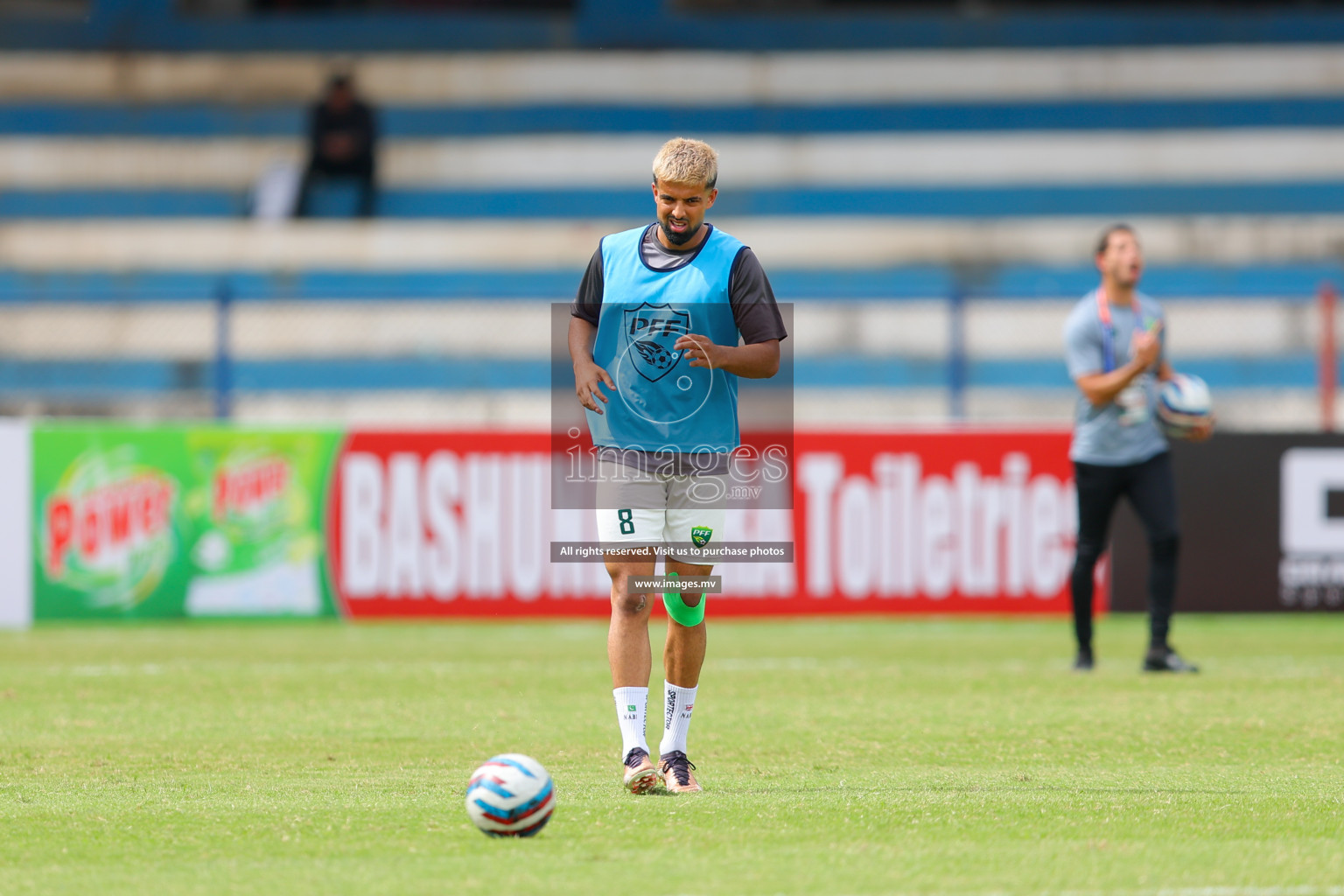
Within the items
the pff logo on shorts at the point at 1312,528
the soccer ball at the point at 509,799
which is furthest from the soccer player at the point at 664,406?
the pff logo on shorts at the point at 1312,528

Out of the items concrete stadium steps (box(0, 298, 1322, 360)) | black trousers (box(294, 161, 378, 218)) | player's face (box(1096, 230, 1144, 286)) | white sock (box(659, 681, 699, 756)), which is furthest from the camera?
black trousers (box(294, 161, 378, 218))

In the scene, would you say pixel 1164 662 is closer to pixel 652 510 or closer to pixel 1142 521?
pixel 1142 521

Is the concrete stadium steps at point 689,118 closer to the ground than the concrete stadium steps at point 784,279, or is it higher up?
higher up

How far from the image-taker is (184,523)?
1102 centimetres

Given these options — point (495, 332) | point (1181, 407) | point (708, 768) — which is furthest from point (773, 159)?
point (708, 768)

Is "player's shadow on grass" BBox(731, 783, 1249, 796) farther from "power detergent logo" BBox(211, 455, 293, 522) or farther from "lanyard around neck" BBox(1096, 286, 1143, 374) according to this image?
"power detergent logo" BBox(211, 455, 293, 522)

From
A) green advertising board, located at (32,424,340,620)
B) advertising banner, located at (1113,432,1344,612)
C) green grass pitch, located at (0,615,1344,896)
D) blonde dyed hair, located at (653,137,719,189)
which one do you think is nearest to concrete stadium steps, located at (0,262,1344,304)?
advertising banner, located at (1113,432,1344,612)

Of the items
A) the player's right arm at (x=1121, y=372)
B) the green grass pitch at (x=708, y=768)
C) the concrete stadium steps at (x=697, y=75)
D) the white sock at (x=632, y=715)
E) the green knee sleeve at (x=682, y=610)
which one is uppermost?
the concrete stadium steps at (x=697, y=75)

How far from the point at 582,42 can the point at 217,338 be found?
8.18m

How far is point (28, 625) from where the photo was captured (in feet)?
36.1

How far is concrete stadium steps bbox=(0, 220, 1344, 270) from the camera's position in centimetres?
1669

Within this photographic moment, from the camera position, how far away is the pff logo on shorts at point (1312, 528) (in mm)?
11000

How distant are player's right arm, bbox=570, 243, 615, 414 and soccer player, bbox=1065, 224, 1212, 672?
3682 millimetres

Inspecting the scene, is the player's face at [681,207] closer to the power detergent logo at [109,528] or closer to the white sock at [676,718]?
the white sock at [676,718]
